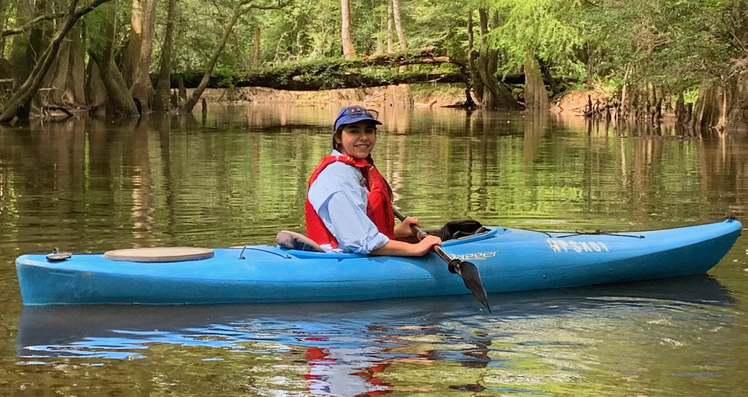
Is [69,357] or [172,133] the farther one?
[172,133]

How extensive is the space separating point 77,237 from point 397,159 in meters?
8.49

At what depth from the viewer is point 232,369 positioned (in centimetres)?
485

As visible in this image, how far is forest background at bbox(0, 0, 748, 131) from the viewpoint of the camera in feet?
69.3

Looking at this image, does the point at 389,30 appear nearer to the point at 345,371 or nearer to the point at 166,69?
the point at 166,69

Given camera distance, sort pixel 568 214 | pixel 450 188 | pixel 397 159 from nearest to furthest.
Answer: pixel 568 214 → pixel 450 188 → pixel 397 159

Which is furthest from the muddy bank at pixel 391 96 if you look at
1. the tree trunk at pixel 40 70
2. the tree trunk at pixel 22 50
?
the tree trunk at pixel 40 70

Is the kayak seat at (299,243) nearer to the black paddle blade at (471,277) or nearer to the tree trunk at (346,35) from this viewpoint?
the black paddle blade at (471,277)

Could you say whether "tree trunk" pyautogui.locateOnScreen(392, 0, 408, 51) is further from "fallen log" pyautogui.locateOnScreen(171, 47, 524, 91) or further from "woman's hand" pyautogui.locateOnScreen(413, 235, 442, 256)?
"woman's hand" pyautogui.locateOnScreen(413, 235, 442, 256)

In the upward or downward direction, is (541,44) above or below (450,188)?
above

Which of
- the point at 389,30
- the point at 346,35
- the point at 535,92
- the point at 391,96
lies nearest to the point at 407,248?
the point at 535,92

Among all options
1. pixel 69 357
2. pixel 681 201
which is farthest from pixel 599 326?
pixel 681 201

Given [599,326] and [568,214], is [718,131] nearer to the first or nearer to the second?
[568,214]

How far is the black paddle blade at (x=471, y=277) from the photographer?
19.7ft

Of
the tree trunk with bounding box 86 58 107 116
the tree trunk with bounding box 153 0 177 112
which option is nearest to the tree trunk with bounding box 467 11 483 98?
the tree trunk with bounding box 153 0 177 112
